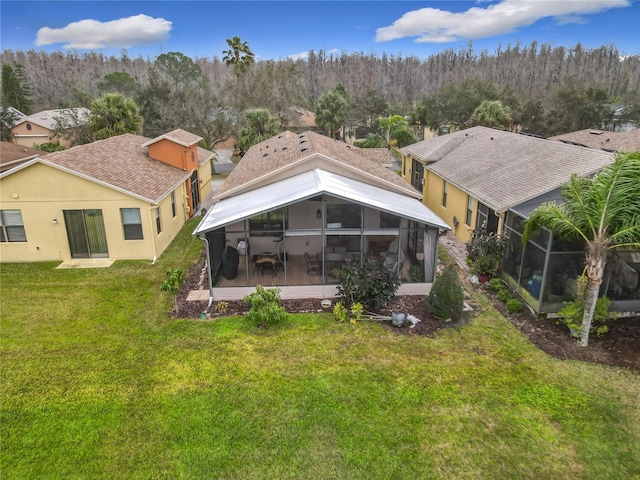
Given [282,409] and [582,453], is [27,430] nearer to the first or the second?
[282,409]

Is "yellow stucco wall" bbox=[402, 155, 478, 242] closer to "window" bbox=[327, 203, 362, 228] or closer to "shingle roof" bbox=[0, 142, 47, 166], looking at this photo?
"window" bbox=[327, 203, 362, 228]

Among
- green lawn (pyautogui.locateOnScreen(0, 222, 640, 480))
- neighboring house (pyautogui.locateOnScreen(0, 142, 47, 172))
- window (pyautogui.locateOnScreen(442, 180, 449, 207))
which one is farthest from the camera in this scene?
neighboring house (pyautogui.locateOnScreen(0, 142, 47, 172))

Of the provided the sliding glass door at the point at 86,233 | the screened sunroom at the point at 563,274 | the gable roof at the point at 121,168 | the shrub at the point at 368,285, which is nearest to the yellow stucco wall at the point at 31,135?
the gable roof at the point at 121,168

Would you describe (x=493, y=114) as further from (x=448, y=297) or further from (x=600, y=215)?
(x=448, y=297)

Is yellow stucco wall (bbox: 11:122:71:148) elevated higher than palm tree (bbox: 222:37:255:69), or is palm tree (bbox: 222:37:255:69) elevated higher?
palm tree (bbox: 222:37:255:69)

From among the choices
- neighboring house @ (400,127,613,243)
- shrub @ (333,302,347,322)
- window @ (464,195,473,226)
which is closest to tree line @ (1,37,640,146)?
neighboring house @ (400,127,613,243)

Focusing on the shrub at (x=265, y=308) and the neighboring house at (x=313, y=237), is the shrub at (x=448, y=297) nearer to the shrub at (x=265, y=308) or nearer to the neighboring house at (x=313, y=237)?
the neighboring house at (x=313, y=237)

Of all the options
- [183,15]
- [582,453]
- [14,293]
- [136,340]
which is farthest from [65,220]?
[183,15]
